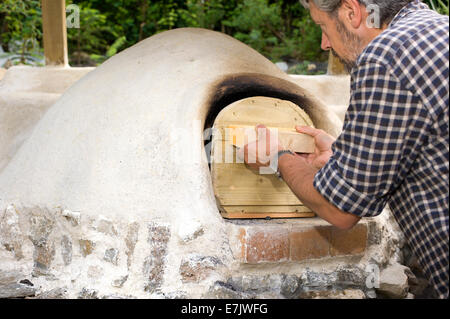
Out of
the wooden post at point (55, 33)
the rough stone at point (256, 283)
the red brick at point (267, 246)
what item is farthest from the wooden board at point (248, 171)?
the wooden post at point (55, 33)

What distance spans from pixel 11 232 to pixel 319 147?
1586 millimetres

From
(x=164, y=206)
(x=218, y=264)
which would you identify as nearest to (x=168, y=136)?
(x=164, y=206)

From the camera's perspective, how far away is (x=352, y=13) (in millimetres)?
1744

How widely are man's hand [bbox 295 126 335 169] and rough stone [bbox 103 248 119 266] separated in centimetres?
98

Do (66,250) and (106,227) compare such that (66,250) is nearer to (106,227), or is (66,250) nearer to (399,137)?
(106,227)

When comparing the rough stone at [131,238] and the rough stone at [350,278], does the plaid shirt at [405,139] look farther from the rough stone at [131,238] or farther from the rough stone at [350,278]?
the rough stone at [131,238]

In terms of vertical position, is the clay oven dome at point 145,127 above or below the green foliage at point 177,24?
above

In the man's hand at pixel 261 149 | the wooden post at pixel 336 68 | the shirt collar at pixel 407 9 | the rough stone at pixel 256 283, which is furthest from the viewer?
the wooden post at pixel 336 68

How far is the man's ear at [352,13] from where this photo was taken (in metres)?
1.72

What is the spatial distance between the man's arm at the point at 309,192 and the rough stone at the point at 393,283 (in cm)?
96

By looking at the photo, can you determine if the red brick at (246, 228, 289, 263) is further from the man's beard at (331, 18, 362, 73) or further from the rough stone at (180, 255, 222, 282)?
the man's beard at (331, 18, 362, 73)

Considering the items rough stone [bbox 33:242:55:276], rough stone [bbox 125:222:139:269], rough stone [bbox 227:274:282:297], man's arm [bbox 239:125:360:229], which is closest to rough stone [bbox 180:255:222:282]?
rough stone [bbox 227:274:282:297]
